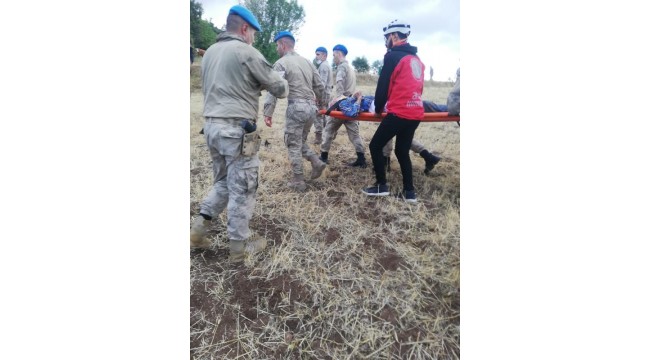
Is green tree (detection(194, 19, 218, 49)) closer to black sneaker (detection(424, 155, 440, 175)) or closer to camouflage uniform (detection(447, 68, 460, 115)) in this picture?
camouflage uniform (detection(447, 68, 460, 115))

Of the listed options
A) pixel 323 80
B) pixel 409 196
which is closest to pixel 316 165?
pixel 409 196

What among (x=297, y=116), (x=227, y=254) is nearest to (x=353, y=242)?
(x=227, y=254)

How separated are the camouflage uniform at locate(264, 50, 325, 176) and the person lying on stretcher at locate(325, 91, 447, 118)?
337 mm

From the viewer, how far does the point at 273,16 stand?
295 cm

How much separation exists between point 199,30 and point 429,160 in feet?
9.76

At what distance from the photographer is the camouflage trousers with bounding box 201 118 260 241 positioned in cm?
215

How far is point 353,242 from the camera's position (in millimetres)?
2514

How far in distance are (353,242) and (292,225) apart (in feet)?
1.96

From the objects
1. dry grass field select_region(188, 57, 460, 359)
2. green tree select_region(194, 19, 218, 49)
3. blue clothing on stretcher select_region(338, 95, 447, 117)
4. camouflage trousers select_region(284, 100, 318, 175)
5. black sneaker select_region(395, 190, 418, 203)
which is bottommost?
dry grass field select_region(188, 57, 460, 359)

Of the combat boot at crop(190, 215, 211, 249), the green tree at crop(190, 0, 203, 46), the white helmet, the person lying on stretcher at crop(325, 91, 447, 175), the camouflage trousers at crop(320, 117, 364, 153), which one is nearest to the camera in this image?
the green tree at crop(190, 0, 203, 46)

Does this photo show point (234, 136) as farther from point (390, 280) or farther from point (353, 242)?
point (390, 280)

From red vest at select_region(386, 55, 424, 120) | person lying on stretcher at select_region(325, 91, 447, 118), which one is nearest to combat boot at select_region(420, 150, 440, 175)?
person lying on stretcher at select_region(325, 91, 447, 118)

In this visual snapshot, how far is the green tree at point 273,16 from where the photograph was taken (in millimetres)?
2605

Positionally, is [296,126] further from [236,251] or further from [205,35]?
[236,251]
